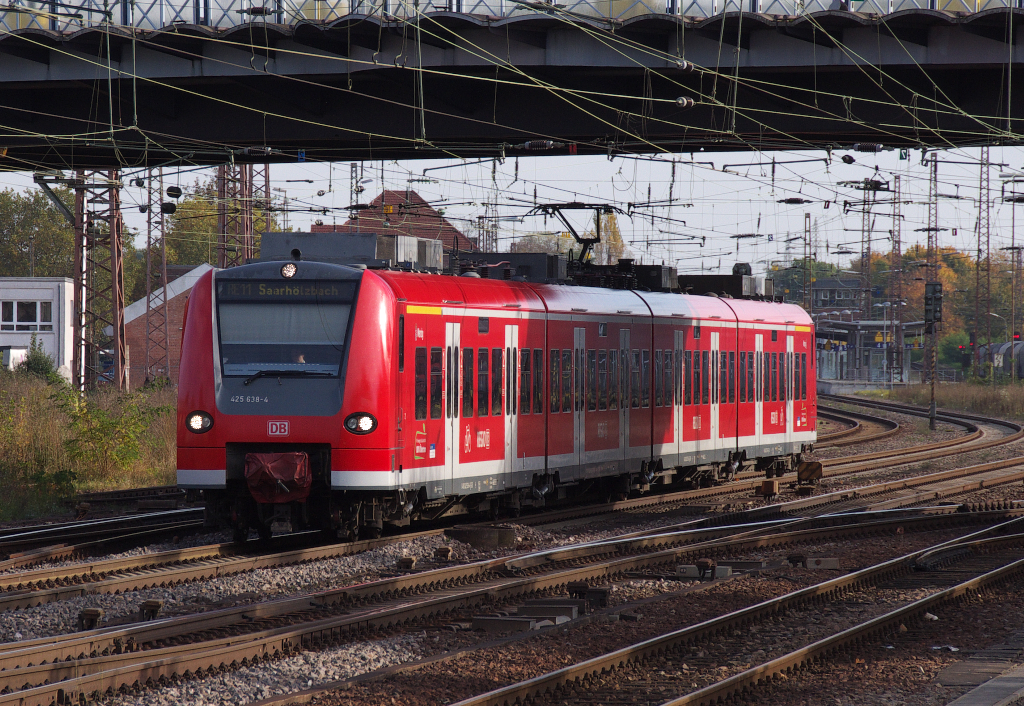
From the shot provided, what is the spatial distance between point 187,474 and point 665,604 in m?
5.48

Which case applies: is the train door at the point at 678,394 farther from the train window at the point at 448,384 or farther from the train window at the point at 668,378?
the train window at the point at 448,384

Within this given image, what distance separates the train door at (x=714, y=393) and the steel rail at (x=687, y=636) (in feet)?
28.7

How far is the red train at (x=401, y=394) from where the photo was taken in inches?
549

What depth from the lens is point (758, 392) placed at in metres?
25.2

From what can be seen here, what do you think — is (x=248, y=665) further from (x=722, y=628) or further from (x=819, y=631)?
(x=819, y=631)

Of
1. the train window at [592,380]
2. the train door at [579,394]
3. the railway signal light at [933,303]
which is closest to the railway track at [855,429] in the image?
the railway signal light at [933,303]

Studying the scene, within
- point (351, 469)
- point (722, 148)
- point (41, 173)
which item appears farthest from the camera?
point (41, 173)

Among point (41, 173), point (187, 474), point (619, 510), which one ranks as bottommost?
point (619, 510)

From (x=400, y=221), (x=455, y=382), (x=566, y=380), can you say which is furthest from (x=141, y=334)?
(x=455, y=382)

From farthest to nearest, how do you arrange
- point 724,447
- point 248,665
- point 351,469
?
point 724,447, point 351,469, point 248,665

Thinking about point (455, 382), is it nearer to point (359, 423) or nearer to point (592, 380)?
point (359, 423)

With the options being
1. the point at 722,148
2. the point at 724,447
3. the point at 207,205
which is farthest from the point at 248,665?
the point at 207,205

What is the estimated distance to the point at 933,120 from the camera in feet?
72.6

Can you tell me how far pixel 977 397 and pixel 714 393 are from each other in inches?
1500
